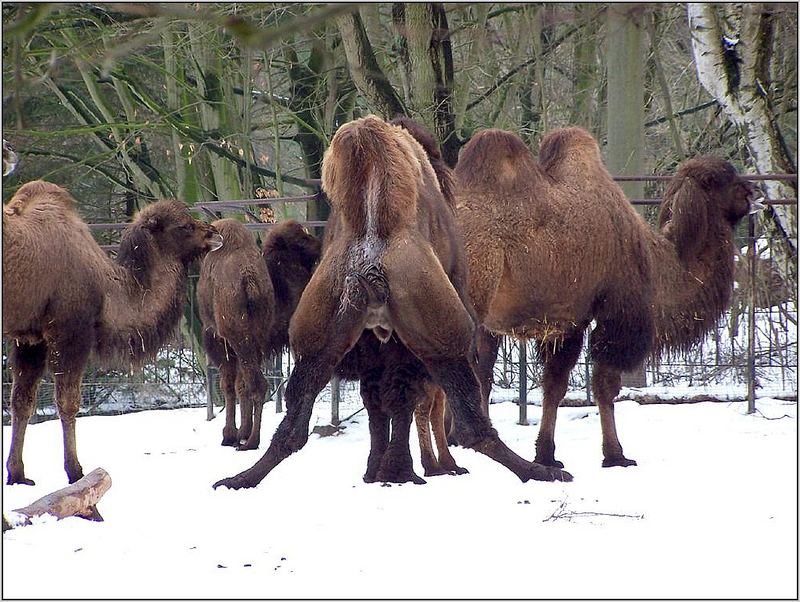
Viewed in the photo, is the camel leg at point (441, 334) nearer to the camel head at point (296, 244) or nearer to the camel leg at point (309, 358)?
the camel leg at point (309, 358)

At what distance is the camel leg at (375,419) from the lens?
581 centimetres

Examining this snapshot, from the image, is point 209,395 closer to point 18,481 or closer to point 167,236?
point 167,236

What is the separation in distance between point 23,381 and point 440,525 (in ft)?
11.6

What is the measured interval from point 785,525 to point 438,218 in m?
2.41

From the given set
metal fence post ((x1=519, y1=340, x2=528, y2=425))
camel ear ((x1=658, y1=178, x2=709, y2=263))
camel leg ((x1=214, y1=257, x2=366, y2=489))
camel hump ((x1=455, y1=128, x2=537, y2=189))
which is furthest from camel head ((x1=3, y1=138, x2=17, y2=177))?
metal fence post ((x1=519, y1=340, x2=528, y2=425))

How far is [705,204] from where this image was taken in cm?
782

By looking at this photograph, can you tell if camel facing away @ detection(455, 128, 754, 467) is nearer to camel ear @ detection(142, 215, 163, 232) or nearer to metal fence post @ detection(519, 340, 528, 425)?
metal fence post @ detection(519, 340, 528, 425)

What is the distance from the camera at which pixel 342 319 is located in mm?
5066

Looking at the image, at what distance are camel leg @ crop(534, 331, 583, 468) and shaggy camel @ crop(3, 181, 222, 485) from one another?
2810 mm

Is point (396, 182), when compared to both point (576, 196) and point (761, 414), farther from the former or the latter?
point (761, 414)

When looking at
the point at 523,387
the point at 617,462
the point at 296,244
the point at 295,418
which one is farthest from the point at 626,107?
the point at 295,418

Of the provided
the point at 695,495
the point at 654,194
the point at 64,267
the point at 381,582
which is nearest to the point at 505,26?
the point at 654,194

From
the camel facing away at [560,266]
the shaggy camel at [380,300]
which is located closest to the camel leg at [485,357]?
the camel facing away at [560,266]

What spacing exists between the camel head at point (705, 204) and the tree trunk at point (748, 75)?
558mm
